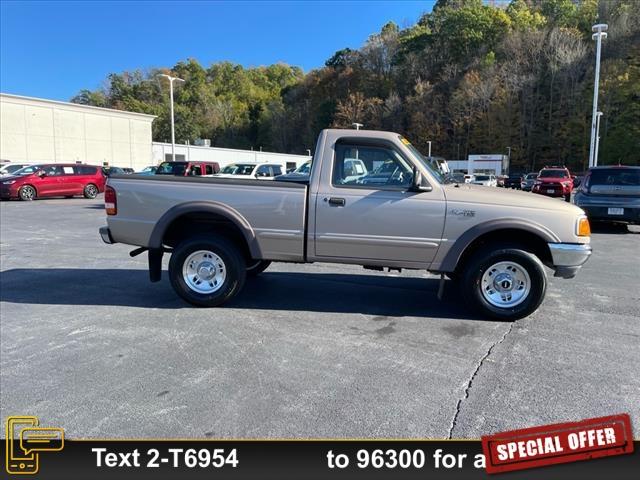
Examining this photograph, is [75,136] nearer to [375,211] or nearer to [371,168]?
[371,168]

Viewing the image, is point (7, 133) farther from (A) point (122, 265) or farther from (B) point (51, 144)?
(A) point (122, 265)

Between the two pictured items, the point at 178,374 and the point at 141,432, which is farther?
the point at 178,374

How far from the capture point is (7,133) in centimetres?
3762

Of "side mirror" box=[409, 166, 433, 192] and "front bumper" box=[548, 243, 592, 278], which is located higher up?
"side mirror" box=[409, 166, 433, 192]

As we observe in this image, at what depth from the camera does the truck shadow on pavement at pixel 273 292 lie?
5.55m

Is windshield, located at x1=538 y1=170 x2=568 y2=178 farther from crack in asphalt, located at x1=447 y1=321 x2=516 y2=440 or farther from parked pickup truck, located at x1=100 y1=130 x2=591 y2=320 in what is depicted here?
crack in asphalt, located at x1=447 y1=321 x2=516 y2=440

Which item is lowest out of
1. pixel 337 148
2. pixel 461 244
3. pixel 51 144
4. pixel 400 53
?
pixel 461 244

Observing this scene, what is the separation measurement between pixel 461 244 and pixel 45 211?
54.7ft

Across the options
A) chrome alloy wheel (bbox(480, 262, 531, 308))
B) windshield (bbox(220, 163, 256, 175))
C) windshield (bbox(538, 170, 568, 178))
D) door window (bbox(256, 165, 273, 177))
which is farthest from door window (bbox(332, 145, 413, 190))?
windshield (bbox(538, 170, 568, 178))

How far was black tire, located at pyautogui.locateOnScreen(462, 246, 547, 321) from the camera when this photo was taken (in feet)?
16.0

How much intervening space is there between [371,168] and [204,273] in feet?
7.65

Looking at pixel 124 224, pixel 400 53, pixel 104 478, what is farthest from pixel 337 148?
pixel 400 53

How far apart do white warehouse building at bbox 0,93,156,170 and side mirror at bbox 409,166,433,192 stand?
42285mm

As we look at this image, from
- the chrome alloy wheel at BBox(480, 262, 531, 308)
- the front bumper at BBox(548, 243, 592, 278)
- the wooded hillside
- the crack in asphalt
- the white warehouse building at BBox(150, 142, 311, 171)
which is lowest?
the crack in asphalt
